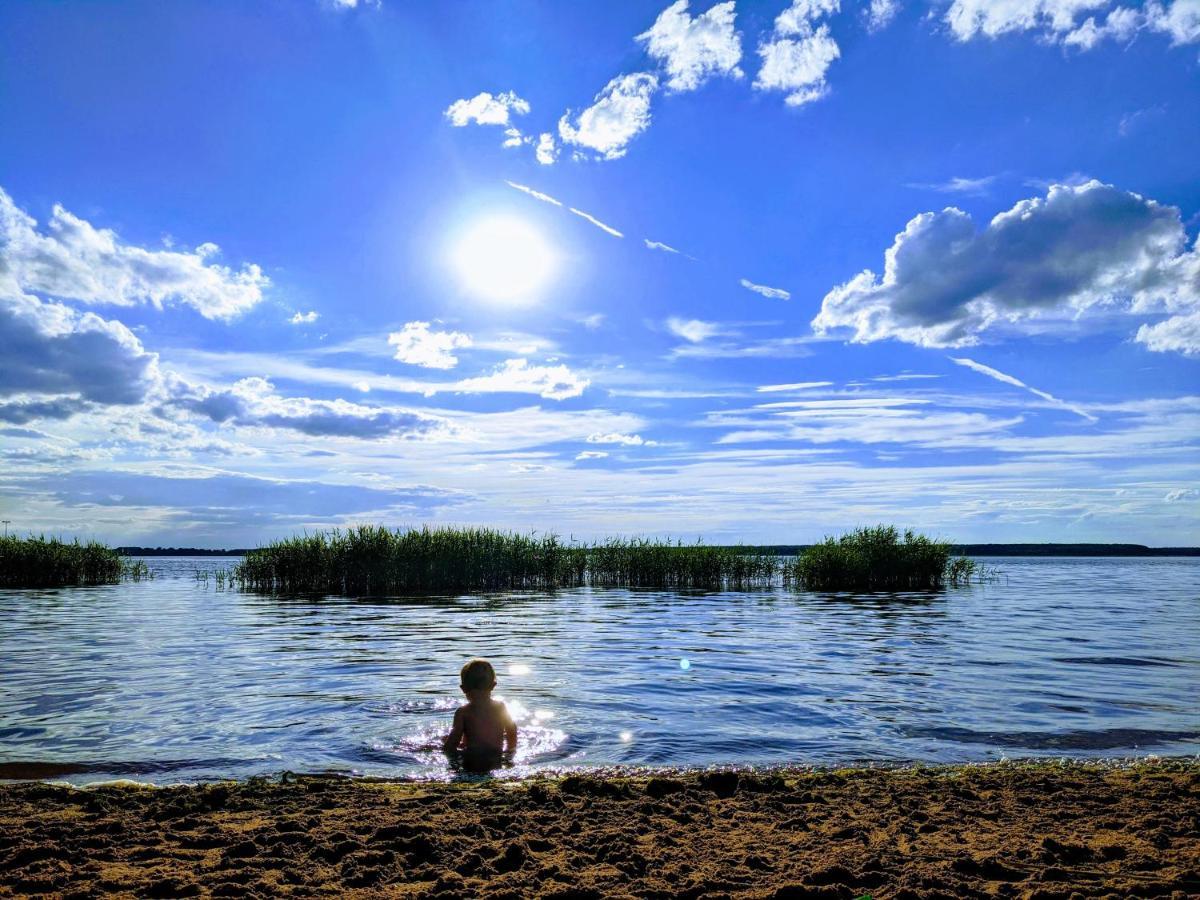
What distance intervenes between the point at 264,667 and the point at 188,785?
8.77 m

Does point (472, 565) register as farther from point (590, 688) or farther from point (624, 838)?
point (624, 838)

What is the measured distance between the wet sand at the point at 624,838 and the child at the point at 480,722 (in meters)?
1.54

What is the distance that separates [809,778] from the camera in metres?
8.38

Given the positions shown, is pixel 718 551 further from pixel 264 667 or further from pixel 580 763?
pixel 580 763

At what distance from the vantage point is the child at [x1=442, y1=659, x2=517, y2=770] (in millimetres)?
9922

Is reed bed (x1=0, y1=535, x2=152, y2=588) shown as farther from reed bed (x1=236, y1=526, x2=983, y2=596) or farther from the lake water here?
the lake water

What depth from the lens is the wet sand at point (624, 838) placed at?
17.6 feet

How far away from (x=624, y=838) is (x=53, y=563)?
4840 centimetres

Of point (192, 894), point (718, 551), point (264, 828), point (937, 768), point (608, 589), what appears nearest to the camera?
point (192, 894)

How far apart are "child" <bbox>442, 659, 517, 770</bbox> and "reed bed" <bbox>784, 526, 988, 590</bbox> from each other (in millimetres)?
35696

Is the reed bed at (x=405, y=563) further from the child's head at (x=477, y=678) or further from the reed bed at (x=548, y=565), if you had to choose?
the child's head at (x=477, y=678)

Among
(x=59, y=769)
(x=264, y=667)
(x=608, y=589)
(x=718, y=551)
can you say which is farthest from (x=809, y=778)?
(x=718, y=551)

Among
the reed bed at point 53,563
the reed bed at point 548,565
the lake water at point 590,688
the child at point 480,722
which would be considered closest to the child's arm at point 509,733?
the child at point 480,722

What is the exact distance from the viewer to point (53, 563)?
4403 centimetres
